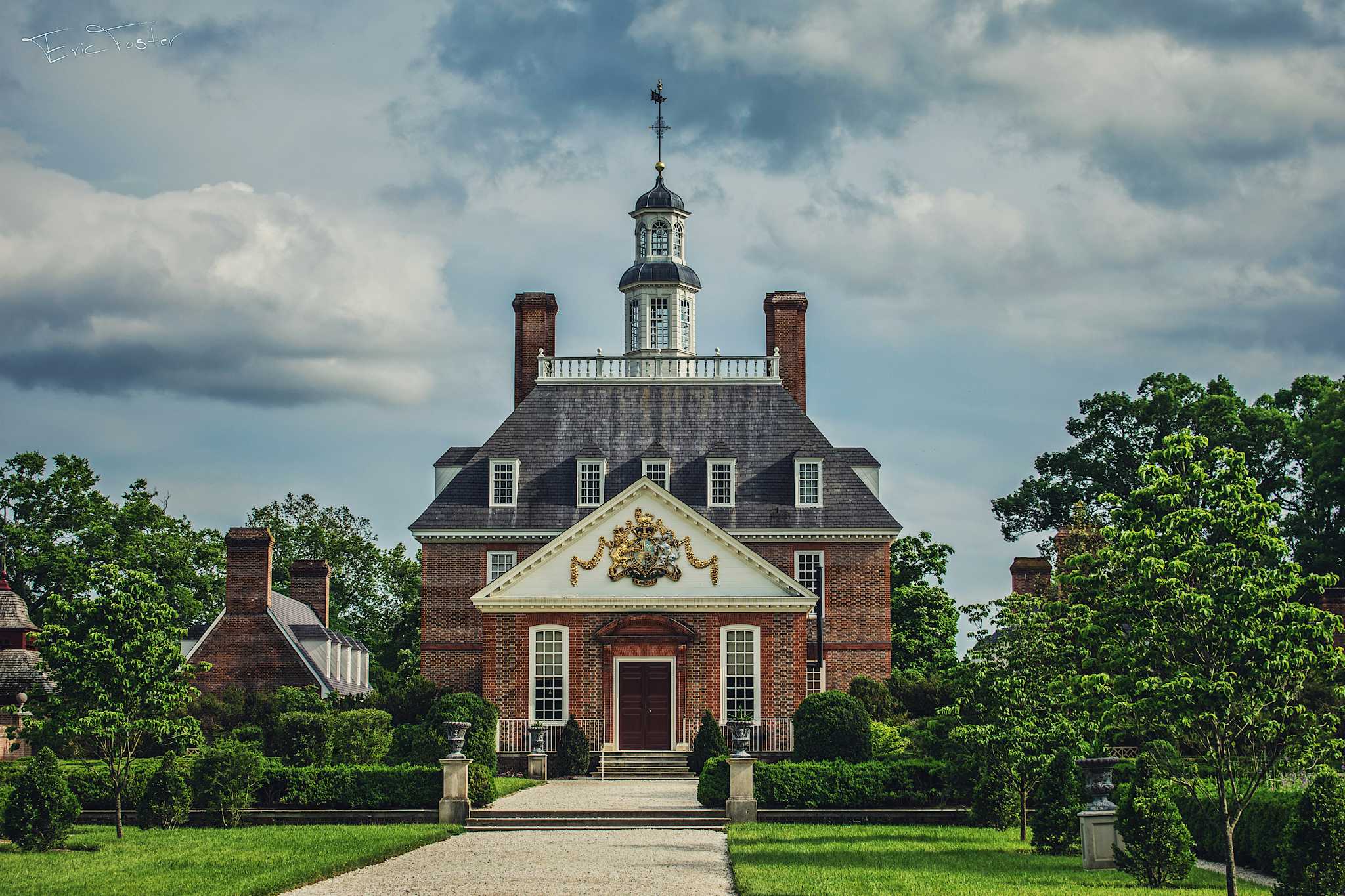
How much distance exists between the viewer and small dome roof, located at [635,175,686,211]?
5216 cm

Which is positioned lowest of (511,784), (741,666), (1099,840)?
(511,784)

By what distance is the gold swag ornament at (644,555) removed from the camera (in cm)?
3859

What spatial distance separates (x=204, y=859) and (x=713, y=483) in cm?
2681

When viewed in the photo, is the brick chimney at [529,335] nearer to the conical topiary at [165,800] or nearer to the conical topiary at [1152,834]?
the conical topiary at [165,800]

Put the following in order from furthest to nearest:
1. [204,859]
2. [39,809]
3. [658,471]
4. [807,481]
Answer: [658,471], [807,481], [39,809], [204,859]

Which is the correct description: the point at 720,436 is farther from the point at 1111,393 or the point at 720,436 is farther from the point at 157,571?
the point at 157,571

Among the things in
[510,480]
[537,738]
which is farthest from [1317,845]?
[510,480]

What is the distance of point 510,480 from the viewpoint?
45.2 meters

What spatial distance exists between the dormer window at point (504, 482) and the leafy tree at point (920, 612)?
652 inches

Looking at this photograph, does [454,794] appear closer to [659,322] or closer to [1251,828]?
[1251,828]

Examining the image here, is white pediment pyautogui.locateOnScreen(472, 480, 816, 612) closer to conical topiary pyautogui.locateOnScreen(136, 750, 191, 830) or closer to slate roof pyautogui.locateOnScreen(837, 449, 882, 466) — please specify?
slate roof pyautogui.locateOnScreen(837, 449, 882, 466)

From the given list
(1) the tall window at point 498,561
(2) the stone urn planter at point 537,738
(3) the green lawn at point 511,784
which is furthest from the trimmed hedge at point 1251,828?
(1) the tall window at point 498,561

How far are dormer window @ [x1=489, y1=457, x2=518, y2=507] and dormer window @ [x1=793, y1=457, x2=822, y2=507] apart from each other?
28.1ft

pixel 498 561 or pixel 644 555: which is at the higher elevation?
pixel 498 561
